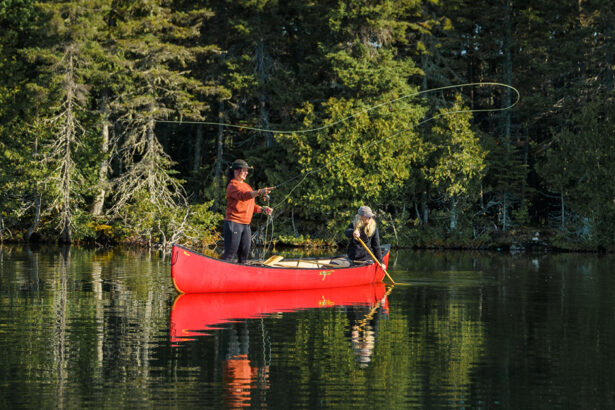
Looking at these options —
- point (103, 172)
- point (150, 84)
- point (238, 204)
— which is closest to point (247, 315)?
point (238, 204)

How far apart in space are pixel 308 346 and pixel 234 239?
6462mm

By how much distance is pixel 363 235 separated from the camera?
20.9 metres

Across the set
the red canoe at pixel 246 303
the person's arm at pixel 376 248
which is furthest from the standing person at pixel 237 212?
the person's arm at pixel 376 248

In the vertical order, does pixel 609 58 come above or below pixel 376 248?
above

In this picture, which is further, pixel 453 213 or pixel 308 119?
pixel 453 213

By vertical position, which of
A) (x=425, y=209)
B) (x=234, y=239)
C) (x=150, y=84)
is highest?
(x=150, y=84)

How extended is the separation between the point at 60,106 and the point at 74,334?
2509 cm

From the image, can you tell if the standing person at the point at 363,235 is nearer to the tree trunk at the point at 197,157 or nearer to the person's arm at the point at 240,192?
the person's arm at the point at 240,192

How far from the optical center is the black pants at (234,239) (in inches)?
715

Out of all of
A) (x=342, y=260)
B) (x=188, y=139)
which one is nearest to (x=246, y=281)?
(x=342, y=260)

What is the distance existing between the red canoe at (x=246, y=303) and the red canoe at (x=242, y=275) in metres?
Result: 0.14

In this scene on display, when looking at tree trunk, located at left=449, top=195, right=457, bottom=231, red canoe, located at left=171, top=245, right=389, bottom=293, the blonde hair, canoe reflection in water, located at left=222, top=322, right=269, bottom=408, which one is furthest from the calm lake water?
tree trunk, located at left=449, top=195, right=457, bottom=231

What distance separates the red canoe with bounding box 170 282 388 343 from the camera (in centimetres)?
1383

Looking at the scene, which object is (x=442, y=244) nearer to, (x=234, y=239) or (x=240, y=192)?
(x=234, y=239)
